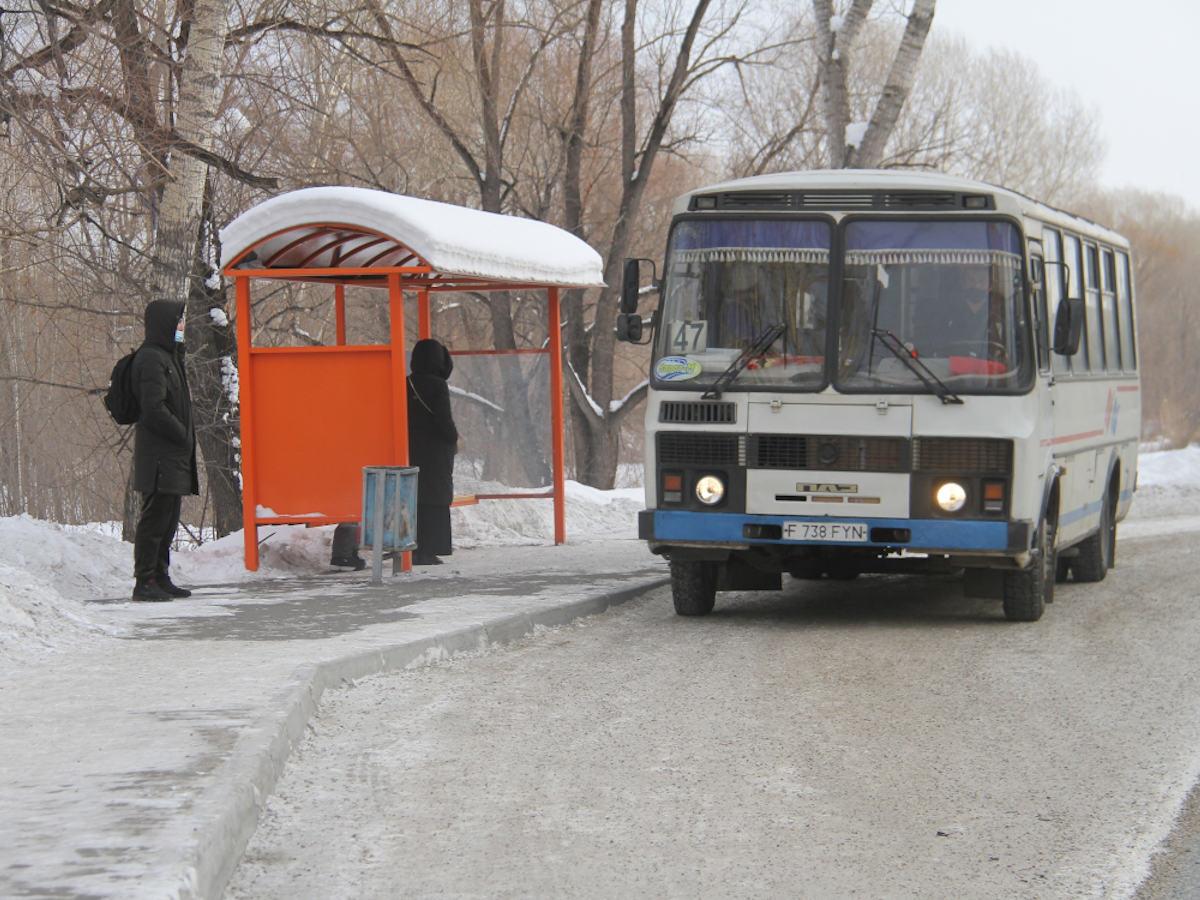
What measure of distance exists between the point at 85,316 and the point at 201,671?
1312 centimetres

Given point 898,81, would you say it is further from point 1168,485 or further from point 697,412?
point 697,412

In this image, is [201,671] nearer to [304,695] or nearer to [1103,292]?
[304,695]

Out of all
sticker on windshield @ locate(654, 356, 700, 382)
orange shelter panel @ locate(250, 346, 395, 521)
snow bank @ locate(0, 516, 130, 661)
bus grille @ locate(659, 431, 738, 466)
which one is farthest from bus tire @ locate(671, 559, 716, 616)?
snow bank @ locate(0, 516, 130, 661)

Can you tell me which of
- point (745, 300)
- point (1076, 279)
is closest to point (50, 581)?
point (745, 300)

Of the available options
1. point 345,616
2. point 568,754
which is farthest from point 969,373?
point 568,754

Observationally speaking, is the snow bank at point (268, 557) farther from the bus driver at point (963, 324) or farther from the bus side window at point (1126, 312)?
the bus side window at point (1126, 312)

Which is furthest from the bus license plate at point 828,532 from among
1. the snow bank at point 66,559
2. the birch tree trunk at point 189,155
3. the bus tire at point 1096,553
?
the birch tree trunk at point 189,155

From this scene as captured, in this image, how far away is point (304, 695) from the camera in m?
7.88

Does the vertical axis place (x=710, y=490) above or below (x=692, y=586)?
above

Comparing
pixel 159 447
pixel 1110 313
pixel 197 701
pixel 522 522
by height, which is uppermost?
pixel 1110 313

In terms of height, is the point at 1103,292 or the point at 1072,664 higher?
the point at 1103,292

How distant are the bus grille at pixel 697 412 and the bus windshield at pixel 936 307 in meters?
0.71

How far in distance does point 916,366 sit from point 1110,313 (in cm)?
488

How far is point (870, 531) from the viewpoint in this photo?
11.2m
